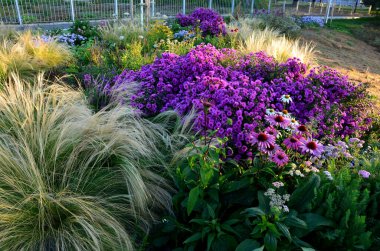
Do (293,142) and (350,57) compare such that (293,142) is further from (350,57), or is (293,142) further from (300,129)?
(350,57)

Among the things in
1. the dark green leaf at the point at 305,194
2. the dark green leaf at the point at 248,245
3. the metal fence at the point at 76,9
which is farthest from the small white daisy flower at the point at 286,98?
the metal fence at the point at 76,9

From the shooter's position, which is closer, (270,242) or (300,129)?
(270,242)

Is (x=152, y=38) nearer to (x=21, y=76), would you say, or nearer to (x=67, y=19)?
(x=21, y=76)

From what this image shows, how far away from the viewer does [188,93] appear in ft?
10.7

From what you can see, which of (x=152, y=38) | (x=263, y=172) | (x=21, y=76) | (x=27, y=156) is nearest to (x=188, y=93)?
(x=263, y=172)

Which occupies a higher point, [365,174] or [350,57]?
[365,174]

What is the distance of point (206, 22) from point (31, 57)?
12.6 ft

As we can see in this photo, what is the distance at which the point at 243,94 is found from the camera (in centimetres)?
289

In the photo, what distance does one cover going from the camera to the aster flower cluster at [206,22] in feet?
23.7

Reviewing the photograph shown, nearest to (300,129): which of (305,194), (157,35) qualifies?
(305,194)

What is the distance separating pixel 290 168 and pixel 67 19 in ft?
34.1

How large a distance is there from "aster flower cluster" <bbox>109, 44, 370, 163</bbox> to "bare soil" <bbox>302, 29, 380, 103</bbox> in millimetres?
1681

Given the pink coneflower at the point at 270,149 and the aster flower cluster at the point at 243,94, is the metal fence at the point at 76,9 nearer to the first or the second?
the aster flower cluster at the point at 243,94

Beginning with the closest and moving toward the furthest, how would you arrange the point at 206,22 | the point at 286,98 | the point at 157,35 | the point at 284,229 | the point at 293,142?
the point at 284,229 → the point at 293,142 → the point at 286,98 → the point at 157,35 → the point at 206,22
